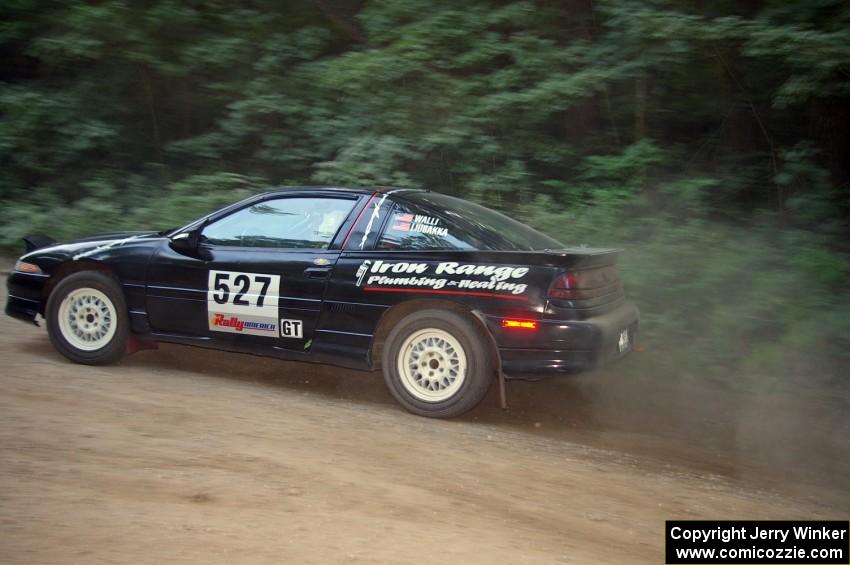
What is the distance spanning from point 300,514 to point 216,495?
457 mm

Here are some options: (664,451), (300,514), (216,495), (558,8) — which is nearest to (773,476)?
(664,451)

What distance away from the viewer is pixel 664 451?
217 inches

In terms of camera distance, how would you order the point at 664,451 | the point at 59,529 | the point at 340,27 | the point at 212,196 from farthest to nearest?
the point at 340,27, the point at 212,196, the point at 664,451, the point at 59,529

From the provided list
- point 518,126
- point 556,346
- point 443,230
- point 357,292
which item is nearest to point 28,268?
point 357,292

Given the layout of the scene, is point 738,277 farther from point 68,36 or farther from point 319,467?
point 68,36

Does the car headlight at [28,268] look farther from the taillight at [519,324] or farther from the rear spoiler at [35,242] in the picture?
the taillight at [519,324]

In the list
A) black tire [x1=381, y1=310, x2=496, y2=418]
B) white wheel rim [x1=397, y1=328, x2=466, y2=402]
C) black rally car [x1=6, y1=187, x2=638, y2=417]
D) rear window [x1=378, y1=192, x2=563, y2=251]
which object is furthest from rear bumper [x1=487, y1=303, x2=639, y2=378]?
rear window [x1=378, y1=192, x2=563, y2=251]

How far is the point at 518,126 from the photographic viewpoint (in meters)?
10.2

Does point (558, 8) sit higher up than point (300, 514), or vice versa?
point (558, 8)

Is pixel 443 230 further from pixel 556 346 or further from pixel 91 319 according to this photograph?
pixel 91 319

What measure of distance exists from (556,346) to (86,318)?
148 inches

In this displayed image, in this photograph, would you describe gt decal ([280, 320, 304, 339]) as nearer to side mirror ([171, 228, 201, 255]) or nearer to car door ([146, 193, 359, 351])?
car door ([146, 193, 359, 351])

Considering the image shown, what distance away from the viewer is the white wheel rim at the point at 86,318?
6574mm

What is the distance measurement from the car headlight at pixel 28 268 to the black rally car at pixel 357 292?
0.01 metres
